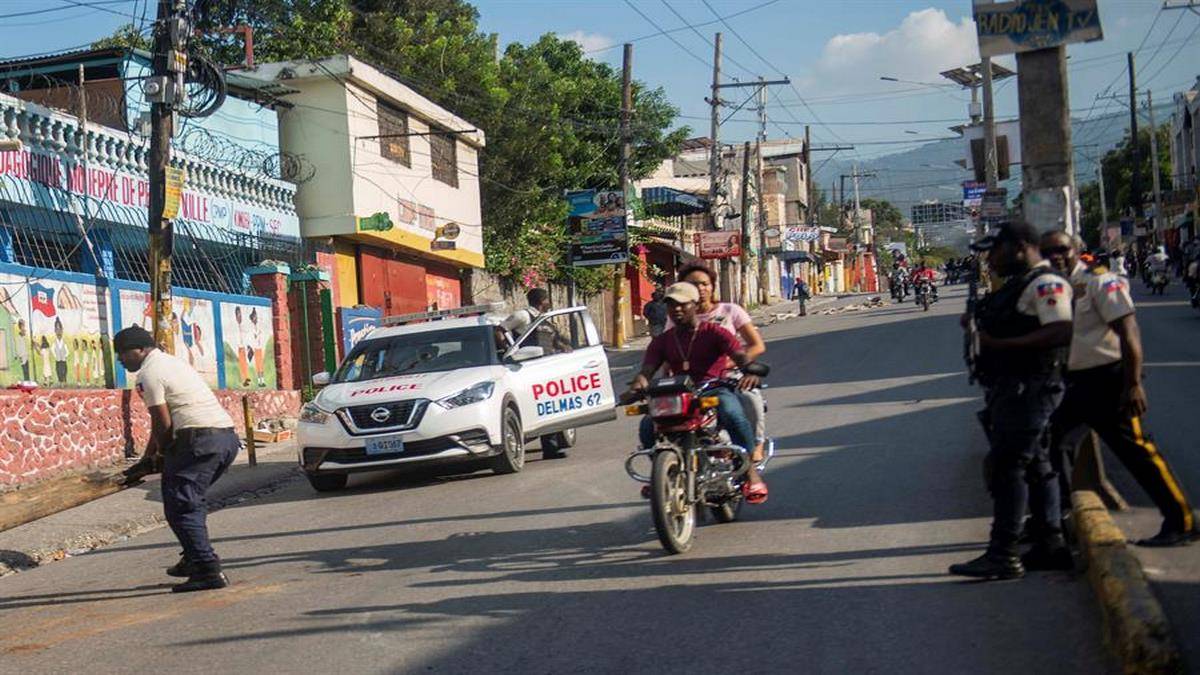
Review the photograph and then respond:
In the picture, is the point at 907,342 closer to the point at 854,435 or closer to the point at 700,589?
the point at 854,435

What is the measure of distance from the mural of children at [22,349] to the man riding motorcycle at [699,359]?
984 centimetres

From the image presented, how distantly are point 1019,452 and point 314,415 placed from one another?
7836mm

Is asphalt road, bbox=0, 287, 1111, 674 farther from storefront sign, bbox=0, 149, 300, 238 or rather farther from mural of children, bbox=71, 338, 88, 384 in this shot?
storefront sign, bbox=0, 149, 300, 238

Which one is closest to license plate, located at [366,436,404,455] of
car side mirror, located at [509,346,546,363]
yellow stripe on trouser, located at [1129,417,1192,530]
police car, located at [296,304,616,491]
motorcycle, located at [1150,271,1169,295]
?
police car, located at [296,304,616,491]

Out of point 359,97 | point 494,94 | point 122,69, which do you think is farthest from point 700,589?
point 494,94

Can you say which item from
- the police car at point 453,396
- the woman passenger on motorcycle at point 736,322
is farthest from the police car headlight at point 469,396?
the woman passenger on motorcycle at point 736,322

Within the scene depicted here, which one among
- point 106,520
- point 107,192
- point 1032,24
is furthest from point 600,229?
point 1032,24

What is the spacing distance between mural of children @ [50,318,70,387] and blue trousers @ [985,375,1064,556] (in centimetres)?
1314

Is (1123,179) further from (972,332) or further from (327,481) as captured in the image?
(972,332)

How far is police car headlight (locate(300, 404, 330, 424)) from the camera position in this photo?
41.7 ft

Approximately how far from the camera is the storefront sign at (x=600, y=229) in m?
37.6

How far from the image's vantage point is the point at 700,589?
282 inches

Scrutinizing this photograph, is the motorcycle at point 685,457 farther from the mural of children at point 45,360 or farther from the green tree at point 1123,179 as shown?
the green tree at point 1123,179

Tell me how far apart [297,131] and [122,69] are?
622 cm
